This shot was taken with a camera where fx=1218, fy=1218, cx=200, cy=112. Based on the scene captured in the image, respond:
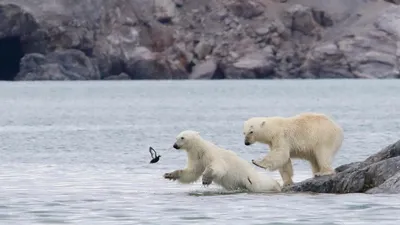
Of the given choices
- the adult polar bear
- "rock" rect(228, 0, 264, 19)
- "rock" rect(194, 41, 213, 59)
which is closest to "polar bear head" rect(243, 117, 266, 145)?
the adult polar bear

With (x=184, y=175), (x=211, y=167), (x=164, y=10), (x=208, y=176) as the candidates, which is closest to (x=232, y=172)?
(x=211, y=167)

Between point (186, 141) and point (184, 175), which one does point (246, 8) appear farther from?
point (184, 175)

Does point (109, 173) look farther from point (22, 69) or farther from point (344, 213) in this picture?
point (22, 69)

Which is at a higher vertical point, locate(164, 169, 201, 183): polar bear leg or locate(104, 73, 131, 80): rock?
locate(164, 169, 201, 183): polar bear leg

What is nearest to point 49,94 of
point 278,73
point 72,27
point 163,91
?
point 163,91

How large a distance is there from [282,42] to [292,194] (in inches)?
4858

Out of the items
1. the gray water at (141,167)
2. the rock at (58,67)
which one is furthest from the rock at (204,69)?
the gray water at (141,167)

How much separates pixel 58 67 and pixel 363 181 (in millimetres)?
110760

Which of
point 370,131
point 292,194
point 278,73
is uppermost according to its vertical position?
point 292,194

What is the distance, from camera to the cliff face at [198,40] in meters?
128

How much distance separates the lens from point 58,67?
419 feet

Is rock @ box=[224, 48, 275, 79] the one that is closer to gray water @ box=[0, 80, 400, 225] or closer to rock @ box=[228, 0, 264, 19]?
rock @ box=[228, 0, 264, 19]

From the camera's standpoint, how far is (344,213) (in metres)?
16.0

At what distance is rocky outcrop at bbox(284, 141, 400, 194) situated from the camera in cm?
1780
